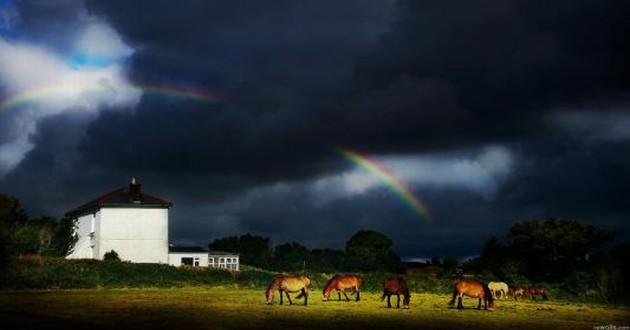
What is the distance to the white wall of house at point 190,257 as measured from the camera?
93.5m

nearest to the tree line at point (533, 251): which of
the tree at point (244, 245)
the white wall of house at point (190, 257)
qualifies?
the white wall of house at point (190, 257)

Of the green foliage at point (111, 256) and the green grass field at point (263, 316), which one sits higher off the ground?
the green foliage at point (111, 256)

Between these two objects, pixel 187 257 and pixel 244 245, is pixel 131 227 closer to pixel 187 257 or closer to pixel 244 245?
pixel 187 257

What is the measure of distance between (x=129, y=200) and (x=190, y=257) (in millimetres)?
12958

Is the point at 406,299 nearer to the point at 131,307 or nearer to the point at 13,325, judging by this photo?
the point at 131,307

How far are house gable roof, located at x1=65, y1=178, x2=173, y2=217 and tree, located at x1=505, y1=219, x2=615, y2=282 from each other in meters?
45.3

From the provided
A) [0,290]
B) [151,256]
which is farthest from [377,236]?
[0,290]

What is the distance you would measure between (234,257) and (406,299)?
236 feet

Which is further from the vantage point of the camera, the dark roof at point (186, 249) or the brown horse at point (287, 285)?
the dark roof at point (186, 249)

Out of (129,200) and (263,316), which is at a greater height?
(129,200)

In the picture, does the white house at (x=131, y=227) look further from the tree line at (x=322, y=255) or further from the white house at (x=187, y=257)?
the tree line at (x=322, y=255)

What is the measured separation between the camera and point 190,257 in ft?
315

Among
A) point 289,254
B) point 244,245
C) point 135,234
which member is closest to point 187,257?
point 135,234

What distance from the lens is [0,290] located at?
49.0 metres
